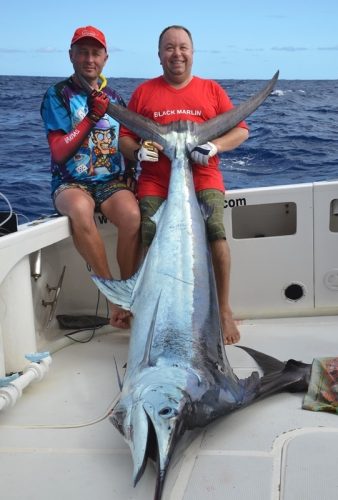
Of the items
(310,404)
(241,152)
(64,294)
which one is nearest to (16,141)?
(241,152)

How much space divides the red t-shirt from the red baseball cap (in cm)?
33

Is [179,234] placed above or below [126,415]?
above

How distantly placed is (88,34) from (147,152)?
741 millimetres

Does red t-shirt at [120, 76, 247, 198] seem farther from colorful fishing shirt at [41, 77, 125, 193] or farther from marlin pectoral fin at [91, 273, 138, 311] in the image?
marlin pectoral fin at [91, 273, 138, 311]

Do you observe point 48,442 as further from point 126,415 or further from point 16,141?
point 16,141

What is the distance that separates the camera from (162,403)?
1.90 m

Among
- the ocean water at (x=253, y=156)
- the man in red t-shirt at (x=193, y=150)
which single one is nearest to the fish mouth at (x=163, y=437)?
the man in red t-shirt at (x=193, y=150)

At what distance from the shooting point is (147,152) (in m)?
3.06

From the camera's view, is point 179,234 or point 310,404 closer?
point 310,404

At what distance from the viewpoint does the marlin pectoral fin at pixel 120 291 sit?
264 centimetres

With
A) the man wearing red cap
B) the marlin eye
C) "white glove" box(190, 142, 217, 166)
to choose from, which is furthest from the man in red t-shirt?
the marlin eye

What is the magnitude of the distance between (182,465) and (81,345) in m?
1.31

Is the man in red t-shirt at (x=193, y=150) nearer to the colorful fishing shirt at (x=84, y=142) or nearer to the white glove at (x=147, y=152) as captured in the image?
the white glove at (x=147, y=152)

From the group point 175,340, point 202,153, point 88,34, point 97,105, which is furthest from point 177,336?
point 88,34
